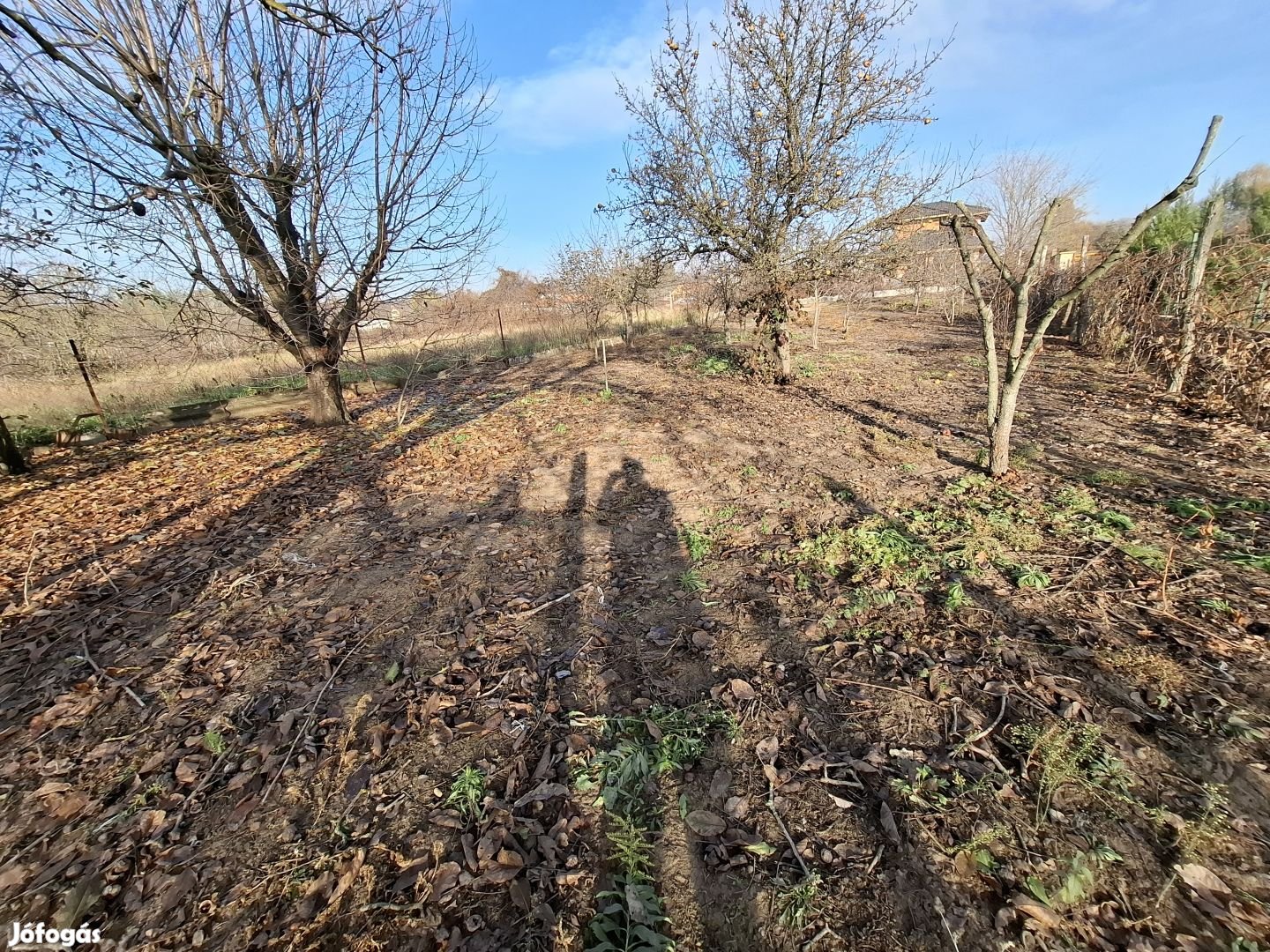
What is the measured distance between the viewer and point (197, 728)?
2.49 metres

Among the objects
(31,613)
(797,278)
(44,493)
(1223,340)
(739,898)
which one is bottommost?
(739,898)

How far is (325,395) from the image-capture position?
322 inches

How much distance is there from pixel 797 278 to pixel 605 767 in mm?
8507

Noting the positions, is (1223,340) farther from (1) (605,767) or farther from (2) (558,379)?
(2) (558,379)

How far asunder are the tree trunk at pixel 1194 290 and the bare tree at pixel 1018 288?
3.83 meters

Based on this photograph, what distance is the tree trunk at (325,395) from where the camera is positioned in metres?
7.88

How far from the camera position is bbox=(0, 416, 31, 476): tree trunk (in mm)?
6094

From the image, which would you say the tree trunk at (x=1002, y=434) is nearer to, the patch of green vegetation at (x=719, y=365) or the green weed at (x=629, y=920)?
the green weed at (x=629, y=920)

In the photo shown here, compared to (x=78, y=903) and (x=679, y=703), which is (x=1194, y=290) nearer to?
(x=679, y=703)

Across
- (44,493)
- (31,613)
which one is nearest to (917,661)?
(31,613)

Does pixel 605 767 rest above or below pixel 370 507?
below

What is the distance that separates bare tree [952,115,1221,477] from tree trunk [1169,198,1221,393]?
12.6 ft

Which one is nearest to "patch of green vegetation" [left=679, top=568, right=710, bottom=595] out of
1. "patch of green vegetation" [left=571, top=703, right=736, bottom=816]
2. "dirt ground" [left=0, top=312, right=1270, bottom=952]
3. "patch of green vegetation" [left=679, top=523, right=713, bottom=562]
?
"dirt ground" [left=0, top=312, right=1270, bottom=952]

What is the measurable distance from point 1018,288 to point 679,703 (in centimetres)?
465
